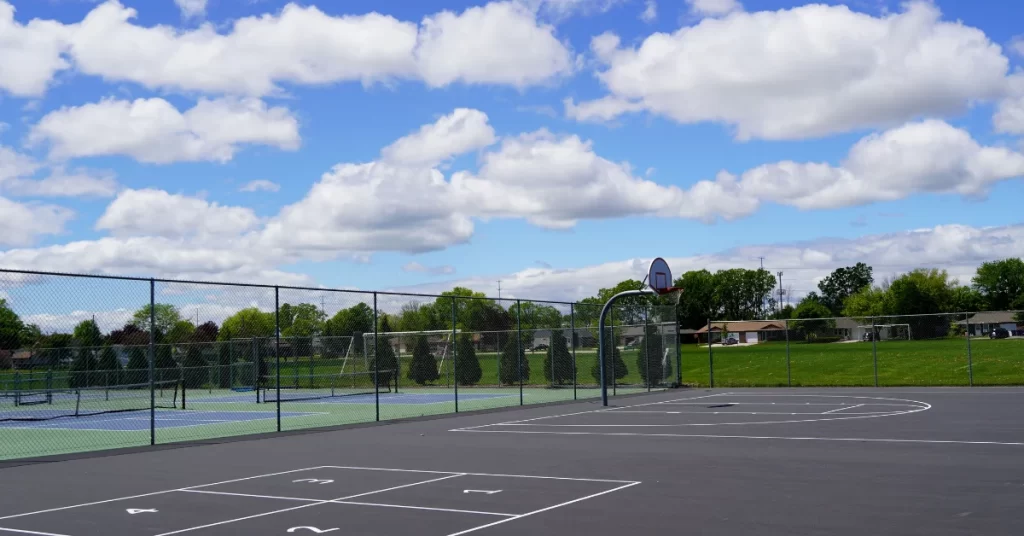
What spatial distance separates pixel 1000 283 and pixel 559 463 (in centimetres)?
15128

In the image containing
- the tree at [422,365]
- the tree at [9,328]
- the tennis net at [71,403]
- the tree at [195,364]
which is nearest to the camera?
the tree at [9,328]

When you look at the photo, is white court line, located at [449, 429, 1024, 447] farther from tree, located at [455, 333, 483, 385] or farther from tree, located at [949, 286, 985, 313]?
tree, located at [949, 286, 985, 313]

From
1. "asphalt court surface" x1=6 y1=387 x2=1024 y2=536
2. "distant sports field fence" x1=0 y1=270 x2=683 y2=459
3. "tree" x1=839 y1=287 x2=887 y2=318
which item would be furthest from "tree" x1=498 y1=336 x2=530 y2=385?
"tree" x1=839 y1=287 x2=887 y2=318

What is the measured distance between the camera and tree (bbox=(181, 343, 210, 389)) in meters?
35.0

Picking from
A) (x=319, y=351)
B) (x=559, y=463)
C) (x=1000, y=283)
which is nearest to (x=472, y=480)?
(x=559, y=463)

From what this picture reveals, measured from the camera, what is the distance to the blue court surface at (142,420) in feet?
71.6

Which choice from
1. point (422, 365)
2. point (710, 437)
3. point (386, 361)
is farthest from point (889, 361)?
point (710, 437)

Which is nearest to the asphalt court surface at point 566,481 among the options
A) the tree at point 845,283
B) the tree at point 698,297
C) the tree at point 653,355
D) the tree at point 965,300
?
the tree at point 653,355

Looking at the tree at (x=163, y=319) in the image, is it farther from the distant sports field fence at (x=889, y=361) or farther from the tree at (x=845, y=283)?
the tree at (x=845, y=283)

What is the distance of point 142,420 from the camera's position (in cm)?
2359

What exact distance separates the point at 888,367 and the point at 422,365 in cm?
2214

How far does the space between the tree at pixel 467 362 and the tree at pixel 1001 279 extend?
125410mm

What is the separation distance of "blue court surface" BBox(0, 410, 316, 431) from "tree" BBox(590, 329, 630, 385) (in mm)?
10560

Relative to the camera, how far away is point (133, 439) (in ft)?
59.8
